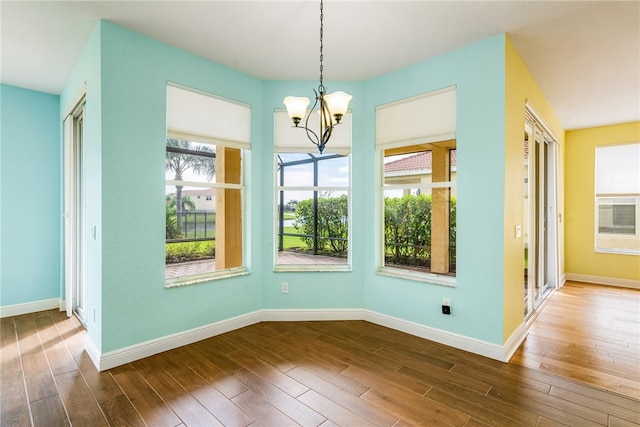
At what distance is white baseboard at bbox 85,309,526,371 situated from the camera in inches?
105

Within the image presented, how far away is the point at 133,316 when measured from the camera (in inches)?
107

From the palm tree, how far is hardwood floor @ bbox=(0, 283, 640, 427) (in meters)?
1.47

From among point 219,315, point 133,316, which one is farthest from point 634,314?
point 133,316

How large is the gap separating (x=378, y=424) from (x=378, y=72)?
330 cm

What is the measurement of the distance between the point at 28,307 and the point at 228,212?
2.93m

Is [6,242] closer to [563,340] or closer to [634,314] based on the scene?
[563,340]

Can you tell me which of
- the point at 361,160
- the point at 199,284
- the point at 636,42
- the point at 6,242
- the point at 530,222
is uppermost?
the point at 636,42

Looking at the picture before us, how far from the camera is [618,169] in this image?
214 inches

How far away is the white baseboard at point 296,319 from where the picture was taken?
2673 millimetres

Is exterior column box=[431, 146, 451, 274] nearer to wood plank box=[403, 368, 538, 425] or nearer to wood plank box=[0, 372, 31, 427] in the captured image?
wood plank box=[403, 368, 538, 425]

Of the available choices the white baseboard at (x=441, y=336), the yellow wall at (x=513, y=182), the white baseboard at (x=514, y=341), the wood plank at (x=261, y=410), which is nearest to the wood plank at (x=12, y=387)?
the wood plank at (x=261, y=410)

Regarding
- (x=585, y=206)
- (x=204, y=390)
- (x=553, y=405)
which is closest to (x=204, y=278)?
(x=204, y=390)

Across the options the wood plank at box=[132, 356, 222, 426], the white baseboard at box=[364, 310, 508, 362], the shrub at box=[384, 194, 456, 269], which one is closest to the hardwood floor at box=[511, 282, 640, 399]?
the white baseboard at box=[364, 310, 508, 362]

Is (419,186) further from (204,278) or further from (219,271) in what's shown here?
(204,278)
